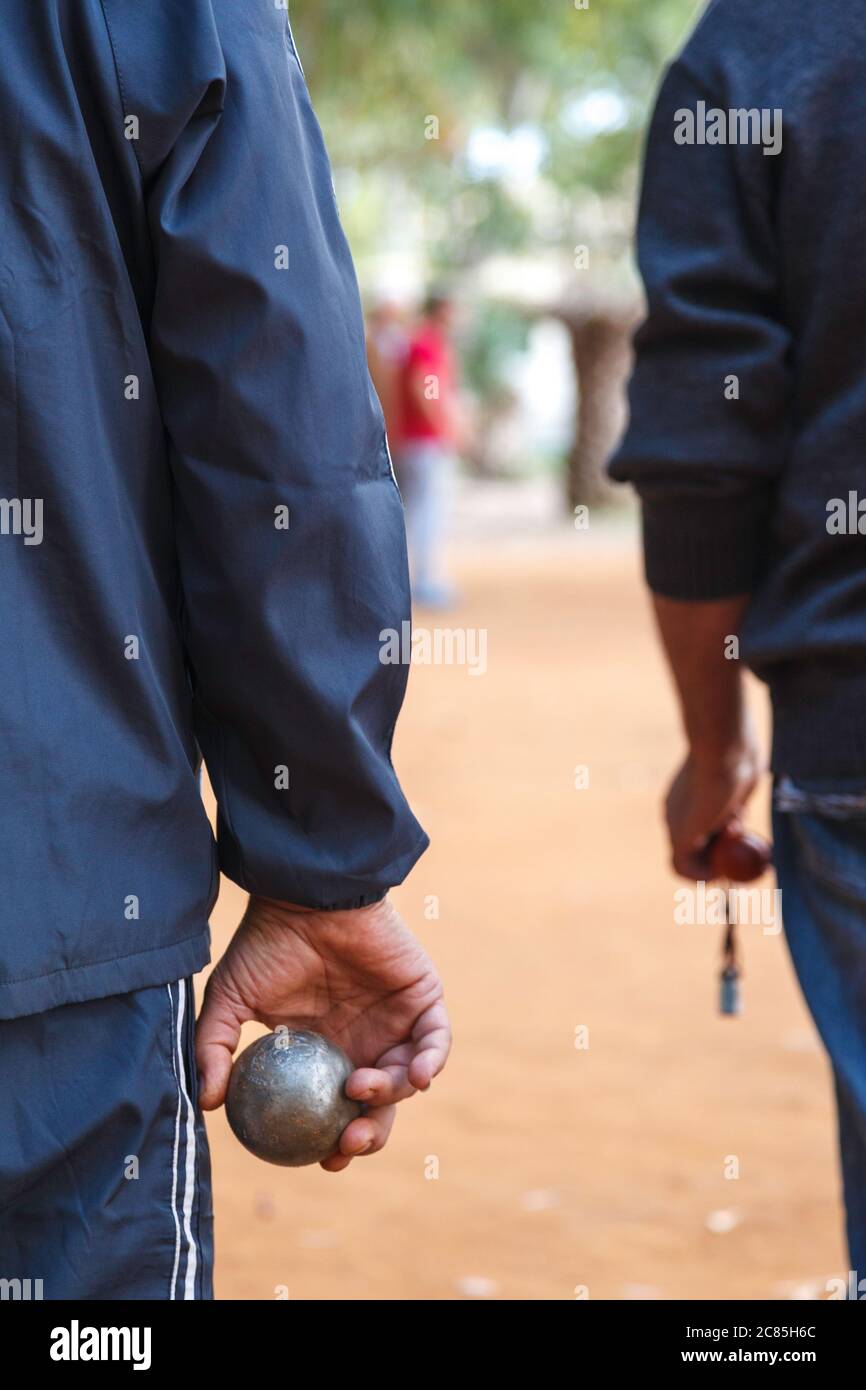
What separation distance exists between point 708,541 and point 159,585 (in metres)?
0.95

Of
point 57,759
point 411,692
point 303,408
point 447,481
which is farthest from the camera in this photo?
point 447,481

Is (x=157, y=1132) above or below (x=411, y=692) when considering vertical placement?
below

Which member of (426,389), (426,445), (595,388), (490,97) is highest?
(490,97)

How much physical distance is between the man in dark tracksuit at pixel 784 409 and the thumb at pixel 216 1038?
2.62ft

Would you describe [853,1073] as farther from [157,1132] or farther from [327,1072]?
[157,1132]

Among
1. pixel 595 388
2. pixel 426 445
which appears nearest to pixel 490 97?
pixel 595 388

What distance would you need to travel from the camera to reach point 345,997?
2043 millimetres

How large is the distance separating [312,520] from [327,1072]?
0.59m

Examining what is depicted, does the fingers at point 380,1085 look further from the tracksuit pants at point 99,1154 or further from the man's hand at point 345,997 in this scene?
the tracksuit pants at point 99,1154

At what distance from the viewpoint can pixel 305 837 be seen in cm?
182

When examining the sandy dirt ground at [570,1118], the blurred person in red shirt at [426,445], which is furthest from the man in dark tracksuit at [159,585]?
the blurred person in red shirt at [426,445]

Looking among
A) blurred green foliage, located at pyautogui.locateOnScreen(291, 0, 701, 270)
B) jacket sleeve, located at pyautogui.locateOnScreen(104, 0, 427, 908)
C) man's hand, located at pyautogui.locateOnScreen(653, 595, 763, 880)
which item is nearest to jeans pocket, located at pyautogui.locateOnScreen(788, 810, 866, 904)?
man's hand, located at pyautogui.locateOnScreen(653, 595, 763, 880)

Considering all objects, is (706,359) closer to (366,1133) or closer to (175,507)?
(175,507)

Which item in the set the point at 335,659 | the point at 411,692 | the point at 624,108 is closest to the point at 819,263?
the point at 335,659
